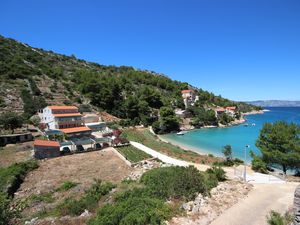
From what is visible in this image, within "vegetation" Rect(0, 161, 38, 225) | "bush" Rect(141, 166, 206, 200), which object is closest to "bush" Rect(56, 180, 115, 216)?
"bush" Rect(141, 166, 206, 200)

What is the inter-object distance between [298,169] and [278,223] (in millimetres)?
16605

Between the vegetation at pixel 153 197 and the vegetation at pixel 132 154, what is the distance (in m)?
10.8

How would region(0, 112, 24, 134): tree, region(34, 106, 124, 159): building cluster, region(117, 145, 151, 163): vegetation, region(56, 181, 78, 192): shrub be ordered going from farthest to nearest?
region(0, 112, 24, 134): tree → region(34, 106, 124, 159): building cluster → region(117, 145, 151, 163): vegetation → region(56, 181, 78, 192): shrub

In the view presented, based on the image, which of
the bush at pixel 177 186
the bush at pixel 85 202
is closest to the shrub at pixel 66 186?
the bush at pixel 85 202

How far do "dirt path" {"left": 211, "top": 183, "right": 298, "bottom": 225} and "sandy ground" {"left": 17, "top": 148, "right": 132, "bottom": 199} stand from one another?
12617 mm

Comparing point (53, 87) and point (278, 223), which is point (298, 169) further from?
point (53, 87)

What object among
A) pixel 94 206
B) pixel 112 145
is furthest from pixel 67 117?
pixel 94 206

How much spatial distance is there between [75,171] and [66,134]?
60.8ft

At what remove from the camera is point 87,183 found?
74.2 ft

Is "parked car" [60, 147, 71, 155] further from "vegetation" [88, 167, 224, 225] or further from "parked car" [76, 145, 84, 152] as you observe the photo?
"vegetation" [88, 167, 224, 225]

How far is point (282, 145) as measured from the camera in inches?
944

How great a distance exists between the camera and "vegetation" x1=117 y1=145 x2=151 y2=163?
32763mm

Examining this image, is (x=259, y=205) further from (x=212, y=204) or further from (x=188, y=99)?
(x=188, y=99)

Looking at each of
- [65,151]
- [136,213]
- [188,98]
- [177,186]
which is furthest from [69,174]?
[188,98]
